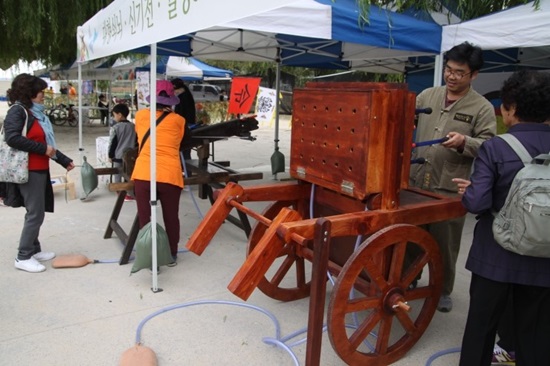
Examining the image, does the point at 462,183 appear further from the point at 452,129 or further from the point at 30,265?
the point at 30,265

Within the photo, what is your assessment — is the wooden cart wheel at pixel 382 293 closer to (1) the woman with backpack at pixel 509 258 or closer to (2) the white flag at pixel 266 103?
(1) the woman with backpack at pixel 509 258

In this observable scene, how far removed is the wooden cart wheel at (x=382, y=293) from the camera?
2105 mm

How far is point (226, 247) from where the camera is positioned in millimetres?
4461

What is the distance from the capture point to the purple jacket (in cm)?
192

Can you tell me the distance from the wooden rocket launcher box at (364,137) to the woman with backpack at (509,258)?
1.10ft

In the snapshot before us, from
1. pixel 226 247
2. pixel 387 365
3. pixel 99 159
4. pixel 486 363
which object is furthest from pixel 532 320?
pixel 99 159

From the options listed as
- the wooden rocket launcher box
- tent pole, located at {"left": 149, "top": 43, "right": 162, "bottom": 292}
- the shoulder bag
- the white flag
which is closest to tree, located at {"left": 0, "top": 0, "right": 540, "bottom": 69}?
the white flag

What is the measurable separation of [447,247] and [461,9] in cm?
283

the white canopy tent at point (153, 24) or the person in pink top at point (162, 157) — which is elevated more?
the white canopy tent at point (153, 24)

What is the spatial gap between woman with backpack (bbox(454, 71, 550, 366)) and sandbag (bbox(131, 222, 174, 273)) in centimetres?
213

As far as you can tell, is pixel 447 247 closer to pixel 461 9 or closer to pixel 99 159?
pixel 461 9

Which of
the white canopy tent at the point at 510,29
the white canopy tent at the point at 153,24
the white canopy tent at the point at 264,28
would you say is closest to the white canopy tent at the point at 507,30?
the white canopy tent at the point at 510,29

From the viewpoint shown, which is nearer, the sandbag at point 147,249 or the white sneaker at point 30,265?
the sandbag at point 147,249

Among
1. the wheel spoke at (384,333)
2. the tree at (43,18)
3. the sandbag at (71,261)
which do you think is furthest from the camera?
the tree at (43,18)
